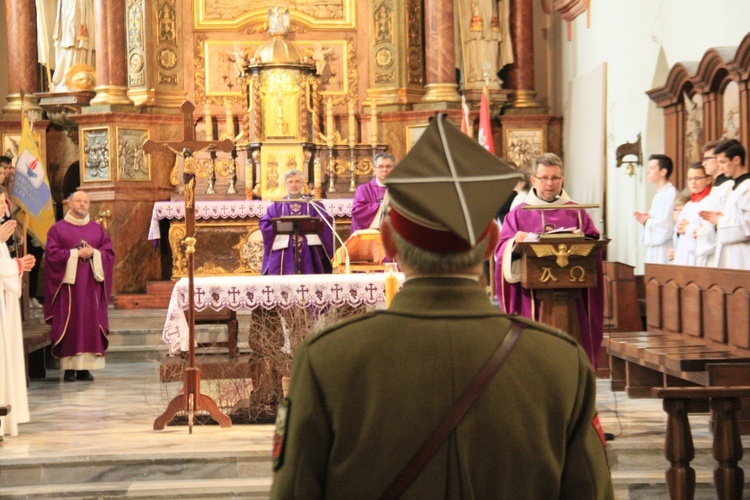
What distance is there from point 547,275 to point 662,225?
390cm

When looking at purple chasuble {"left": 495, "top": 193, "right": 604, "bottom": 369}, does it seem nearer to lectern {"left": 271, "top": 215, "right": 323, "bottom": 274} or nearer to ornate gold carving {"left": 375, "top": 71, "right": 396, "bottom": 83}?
lectern {"left": 271, "top": 215, "right": 323, "bottom": 274}

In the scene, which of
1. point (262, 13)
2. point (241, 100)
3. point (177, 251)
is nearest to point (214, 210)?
point (177, 251)

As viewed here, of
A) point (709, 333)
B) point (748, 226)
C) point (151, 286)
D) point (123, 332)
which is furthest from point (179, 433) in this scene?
point (151, 286)

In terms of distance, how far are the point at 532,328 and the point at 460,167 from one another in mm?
352

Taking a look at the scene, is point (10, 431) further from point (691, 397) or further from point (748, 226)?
point (748, 226)

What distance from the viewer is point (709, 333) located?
741 centimetres

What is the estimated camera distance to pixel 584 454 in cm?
224

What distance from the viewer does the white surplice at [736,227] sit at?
7.73 meters

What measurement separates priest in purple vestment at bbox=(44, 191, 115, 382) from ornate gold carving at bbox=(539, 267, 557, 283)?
531cm

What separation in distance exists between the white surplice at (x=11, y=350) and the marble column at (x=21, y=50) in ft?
26.8

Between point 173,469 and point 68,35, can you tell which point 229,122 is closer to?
point 68,35

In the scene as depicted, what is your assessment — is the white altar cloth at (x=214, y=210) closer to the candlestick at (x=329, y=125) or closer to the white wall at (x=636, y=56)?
the candlestick at (x=329, y=125)

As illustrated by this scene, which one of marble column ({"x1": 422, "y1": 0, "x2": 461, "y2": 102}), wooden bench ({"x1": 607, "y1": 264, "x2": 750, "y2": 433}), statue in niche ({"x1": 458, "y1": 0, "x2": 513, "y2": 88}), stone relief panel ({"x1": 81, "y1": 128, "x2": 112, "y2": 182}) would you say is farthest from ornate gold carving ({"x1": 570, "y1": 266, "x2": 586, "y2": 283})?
stone relief panel ({"x1": 81, "y1": 128, "x2": 112, "y2": 182})

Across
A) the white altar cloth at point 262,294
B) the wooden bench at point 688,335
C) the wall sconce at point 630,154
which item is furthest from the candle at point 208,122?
the wooden bench at point 688,335
